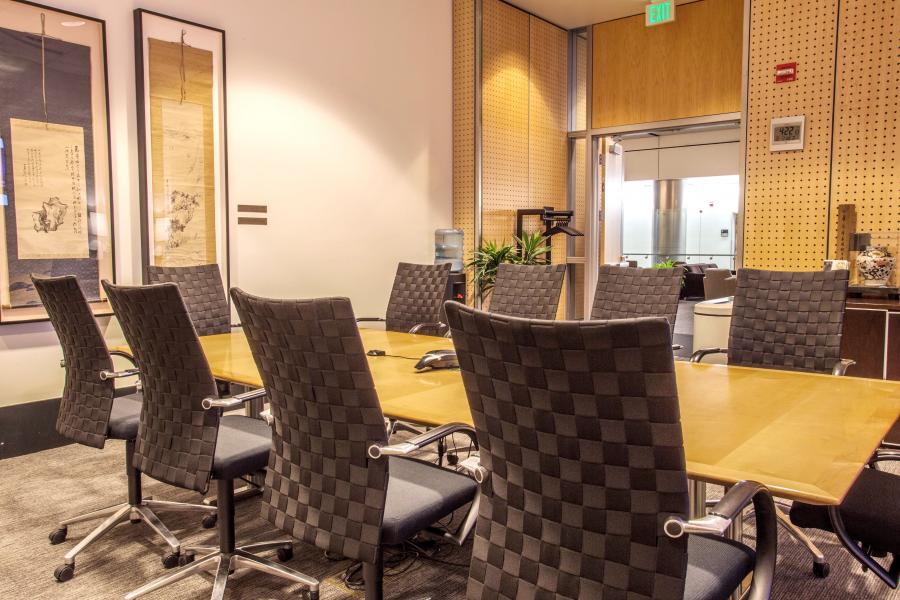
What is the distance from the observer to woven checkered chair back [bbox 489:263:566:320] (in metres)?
3.85

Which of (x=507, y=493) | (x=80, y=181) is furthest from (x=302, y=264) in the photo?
(x=507, y=493)

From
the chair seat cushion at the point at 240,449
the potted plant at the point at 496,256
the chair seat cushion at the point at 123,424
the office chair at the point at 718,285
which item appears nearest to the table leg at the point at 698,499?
the chair seat cushion at the point at 240,449

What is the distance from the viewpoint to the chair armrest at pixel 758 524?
→ 1086 millimetres

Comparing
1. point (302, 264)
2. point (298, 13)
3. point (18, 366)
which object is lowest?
point (18, 366)

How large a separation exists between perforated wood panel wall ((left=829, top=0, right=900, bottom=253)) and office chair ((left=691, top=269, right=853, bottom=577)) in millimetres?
1761

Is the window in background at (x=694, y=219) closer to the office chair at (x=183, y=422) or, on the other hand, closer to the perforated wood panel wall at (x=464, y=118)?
the perforated wood panel wall at (x=464, y=118)

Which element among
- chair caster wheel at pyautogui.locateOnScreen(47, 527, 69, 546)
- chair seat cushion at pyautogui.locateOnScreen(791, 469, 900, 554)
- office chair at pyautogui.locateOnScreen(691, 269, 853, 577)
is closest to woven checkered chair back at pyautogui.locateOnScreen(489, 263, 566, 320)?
office chair at pyautogui.locateOnScreen(691, 269, 853, 577)

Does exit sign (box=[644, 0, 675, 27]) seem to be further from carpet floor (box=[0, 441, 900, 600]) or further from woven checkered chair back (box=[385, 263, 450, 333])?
carpet floor (box=[0, 441, 900, 600])

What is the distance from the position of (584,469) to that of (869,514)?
108cm

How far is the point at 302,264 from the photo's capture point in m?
5.50

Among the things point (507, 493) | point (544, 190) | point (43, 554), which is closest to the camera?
point (507, 493)

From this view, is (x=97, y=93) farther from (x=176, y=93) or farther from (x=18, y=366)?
(x=18, y=366)

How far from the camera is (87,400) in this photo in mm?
2641

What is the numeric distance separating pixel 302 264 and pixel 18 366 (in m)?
2.14
